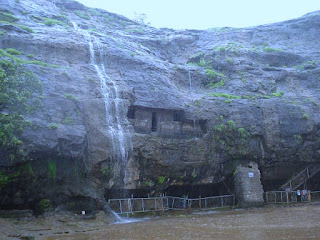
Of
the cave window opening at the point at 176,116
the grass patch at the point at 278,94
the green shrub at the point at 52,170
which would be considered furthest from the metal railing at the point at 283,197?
the green shrub at the point at 52,170

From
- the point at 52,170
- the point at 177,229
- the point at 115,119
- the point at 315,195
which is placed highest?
the point at 115,119

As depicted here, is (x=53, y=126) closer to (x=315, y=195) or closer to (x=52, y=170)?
(x=52, y=170)

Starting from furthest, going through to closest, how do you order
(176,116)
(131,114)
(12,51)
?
(176,116), (131,114), (12,51)

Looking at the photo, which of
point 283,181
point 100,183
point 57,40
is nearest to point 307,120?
point 283,181

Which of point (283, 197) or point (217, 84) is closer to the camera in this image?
point (283, 197)

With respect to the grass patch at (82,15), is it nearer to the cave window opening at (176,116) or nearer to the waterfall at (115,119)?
the waterfall at (115,119)

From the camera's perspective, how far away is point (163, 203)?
2119 centimetres

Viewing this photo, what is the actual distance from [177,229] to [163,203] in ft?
25.9

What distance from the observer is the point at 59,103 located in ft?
59.0

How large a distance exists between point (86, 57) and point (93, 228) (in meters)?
12.9

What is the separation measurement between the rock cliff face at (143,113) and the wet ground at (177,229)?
1821mm

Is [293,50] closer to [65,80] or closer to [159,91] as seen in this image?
[159,91]

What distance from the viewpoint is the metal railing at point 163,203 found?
753 inches

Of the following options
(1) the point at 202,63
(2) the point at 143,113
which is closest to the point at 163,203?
(2) the point at 143,113
